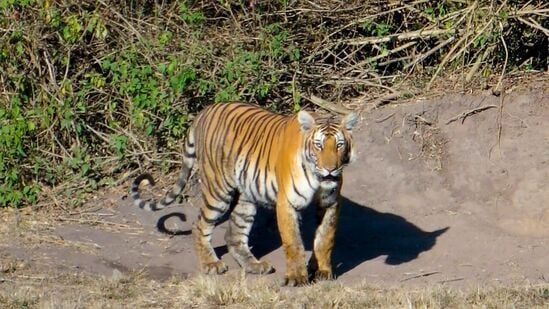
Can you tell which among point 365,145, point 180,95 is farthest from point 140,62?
point 365,145

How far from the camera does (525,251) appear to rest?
941 centimetres

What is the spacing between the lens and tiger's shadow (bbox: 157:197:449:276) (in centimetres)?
956

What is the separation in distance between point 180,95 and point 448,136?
257cm

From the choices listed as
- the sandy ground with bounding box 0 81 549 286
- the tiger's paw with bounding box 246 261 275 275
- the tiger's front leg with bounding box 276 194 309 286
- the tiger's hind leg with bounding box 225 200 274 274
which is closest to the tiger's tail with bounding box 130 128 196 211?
the sandy ground with bounding box 0 81 549 286

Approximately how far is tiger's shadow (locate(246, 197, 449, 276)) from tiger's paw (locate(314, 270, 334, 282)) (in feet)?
1.49

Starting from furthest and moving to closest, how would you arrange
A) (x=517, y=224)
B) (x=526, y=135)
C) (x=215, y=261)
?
(x=526, y=135), (x=517, y=224), (x=215, y=261)

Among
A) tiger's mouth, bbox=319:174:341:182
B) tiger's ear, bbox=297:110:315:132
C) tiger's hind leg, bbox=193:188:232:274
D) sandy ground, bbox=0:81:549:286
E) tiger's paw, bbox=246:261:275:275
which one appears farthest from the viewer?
tiger's hind leg, bbox=193:188:232:274

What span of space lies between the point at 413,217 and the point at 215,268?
2.04m

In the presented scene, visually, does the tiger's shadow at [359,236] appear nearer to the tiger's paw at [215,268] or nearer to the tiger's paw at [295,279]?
the tiger's paw at [215,268]

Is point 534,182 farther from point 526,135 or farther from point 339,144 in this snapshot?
point 339,144

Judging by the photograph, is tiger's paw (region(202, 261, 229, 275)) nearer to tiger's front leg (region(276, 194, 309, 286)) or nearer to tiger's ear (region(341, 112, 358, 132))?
tiger's front leg (region(276, 194, 309, 286))

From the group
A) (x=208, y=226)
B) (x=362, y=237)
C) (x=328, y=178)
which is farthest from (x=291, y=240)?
(x=362, y=237)

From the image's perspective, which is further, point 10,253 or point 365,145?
point 365,145

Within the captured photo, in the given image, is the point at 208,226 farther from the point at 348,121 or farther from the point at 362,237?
the point at 348,121
